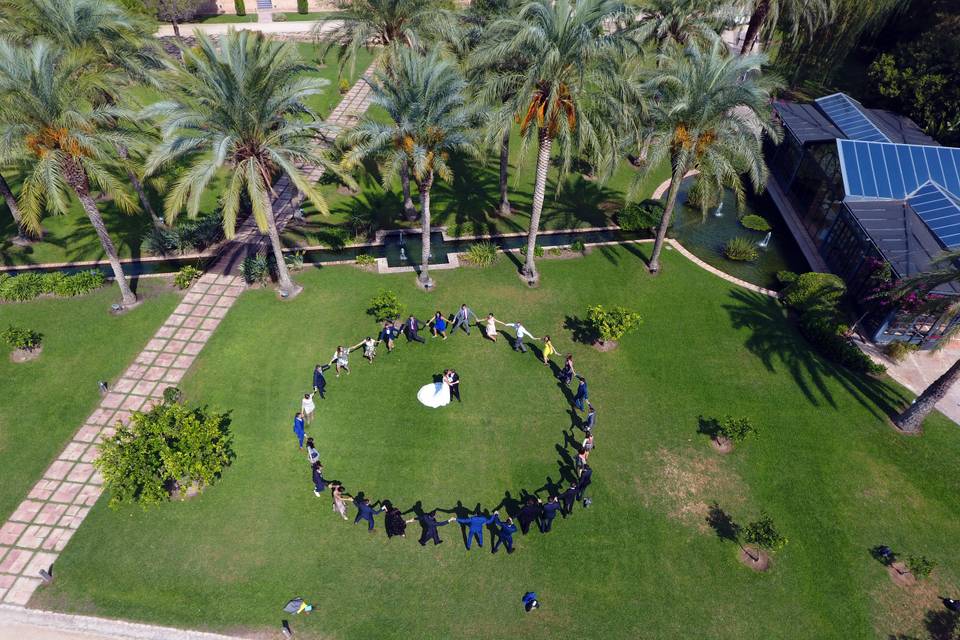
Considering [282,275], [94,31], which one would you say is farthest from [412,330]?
[94,31]

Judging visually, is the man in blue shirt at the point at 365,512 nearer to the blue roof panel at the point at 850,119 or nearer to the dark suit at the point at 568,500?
the dark suit at the point at 568,500

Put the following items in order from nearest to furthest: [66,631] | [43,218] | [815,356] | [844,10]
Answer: [66,631], [815,356], [43,218], [844,10]

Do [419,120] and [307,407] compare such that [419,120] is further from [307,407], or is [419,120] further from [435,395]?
[307,407]

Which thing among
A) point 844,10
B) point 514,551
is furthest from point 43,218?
point 844,10

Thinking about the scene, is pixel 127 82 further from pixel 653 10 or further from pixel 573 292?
pixel 653 10

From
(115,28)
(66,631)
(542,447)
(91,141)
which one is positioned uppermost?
(115,28)

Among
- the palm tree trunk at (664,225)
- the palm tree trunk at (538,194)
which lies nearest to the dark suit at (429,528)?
the palm tree trunk at (538,194)
